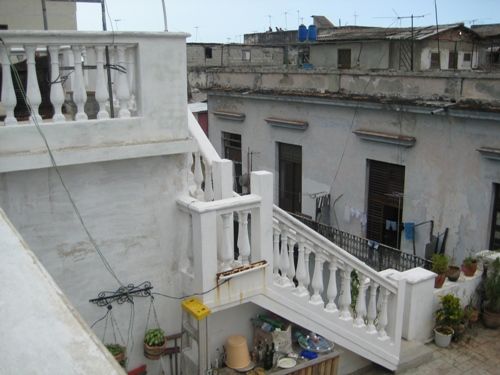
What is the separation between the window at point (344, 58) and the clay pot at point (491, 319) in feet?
40.5

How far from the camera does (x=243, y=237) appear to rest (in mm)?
4930

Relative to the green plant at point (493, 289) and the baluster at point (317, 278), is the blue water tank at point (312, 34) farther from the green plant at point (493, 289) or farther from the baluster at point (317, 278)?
the baluster at point (317, 278)

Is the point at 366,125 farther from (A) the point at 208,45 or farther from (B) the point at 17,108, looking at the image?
(A) the point at 208,45

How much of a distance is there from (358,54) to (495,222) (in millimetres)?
9815

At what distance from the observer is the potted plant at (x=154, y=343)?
16.3ft

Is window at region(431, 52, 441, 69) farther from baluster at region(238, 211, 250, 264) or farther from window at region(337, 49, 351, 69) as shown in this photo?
baluster at region(238, 211, 250, 264)

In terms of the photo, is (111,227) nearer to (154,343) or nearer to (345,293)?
(154,343)

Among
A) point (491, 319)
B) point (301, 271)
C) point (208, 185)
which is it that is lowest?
point (491, 319)

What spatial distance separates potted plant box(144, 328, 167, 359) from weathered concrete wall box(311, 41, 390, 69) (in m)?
14.9

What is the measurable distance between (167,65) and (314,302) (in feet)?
9.63

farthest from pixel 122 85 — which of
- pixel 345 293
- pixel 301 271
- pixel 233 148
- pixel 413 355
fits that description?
pixel 233 148

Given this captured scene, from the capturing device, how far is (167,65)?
4.61 meters

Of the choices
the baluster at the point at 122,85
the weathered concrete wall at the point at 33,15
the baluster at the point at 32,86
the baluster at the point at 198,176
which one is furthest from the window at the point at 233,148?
the baluster at the point at 32,86

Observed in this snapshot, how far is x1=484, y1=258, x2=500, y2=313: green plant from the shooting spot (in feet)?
28.2
